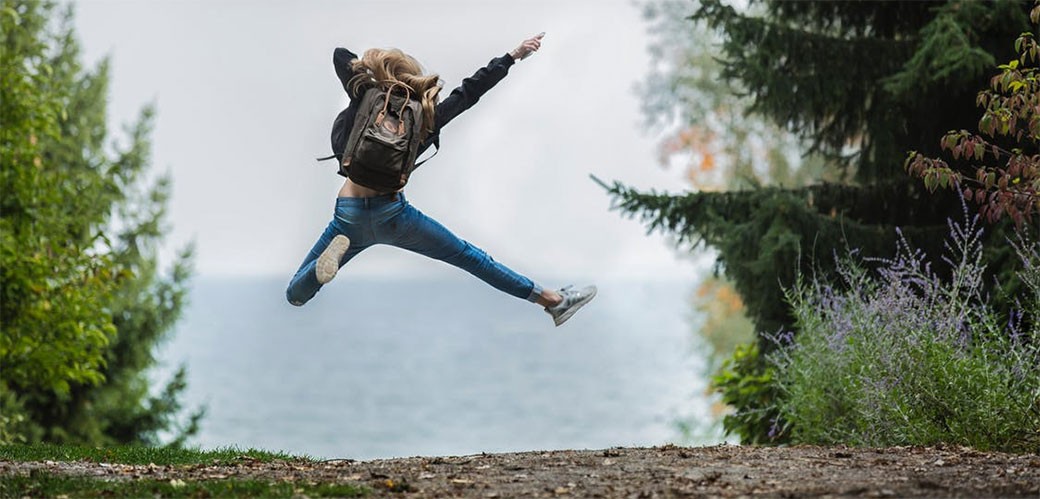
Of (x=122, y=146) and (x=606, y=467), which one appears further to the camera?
(x=122, y=146)

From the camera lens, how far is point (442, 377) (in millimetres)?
49688

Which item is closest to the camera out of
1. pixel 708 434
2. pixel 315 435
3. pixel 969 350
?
pixel 969 350

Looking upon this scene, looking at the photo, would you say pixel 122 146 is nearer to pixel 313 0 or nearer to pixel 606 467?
pixel 313 0

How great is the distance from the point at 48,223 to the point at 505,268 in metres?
6.22

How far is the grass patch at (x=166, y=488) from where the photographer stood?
200 inches

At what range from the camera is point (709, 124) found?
19.9 m

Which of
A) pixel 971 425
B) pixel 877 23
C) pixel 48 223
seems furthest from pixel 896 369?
pixel 48 223

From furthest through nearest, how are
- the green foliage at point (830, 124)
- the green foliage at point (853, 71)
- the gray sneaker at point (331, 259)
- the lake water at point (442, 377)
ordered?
the lake water at point (442, 377) → the green foliage at point (853, 71) → the green foliage at point (830, 124) → the gray sneaker at point (331, 259)

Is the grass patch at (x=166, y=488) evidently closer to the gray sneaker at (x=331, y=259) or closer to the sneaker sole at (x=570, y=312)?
the gray sneaker at (x=331, y=259)

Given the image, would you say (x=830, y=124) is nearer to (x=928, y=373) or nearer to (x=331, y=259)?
(x=928, y=373)

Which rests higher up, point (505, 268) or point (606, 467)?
point (505, 268)

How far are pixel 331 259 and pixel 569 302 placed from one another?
60.6 inches

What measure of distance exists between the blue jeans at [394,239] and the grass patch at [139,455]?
105 cm

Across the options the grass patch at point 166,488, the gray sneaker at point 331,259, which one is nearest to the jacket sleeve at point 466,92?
the gray sneaker at point 331,259
